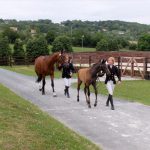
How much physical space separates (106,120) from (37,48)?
185ft

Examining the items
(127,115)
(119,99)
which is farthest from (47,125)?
(119,99)

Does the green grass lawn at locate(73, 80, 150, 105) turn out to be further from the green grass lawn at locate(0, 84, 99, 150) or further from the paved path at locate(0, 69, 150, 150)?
the green grass lawn at locate(0, 84, 99, 150)

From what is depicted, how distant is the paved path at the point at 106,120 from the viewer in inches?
397

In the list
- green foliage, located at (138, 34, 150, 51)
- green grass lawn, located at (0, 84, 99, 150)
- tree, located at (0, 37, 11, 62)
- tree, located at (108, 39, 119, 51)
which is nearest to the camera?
green grass lawn, located at (0, 84, 99, 150)

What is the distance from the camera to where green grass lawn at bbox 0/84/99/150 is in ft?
28.9

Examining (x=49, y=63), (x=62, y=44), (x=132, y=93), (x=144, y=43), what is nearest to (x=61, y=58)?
(x=49, y=63)

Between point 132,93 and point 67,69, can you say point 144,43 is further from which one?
point 67,69

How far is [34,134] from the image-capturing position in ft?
32.0

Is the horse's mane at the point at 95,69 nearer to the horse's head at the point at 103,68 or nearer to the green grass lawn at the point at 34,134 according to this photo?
the horse's head at the point at 103,68

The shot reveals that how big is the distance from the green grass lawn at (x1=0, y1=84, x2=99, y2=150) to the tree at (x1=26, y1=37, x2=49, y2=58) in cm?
5563

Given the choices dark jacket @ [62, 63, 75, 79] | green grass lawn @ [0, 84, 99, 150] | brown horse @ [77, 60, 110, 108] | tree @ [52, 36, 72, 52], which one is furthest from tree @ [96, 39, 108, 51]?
green grass lawn @ [0, 84, 99, 150]

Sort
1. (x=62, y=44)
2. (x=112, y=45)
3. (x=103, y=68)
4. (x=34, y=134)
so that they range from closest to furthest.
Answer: (x=34, y=134), (x=103, y=68), (x=62, y=44), (x=112, y=45)

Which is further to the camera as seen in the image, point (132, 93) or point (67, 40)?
point (67, 40)

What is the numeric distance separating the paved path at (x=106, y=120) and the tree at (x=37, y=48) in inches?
1953
